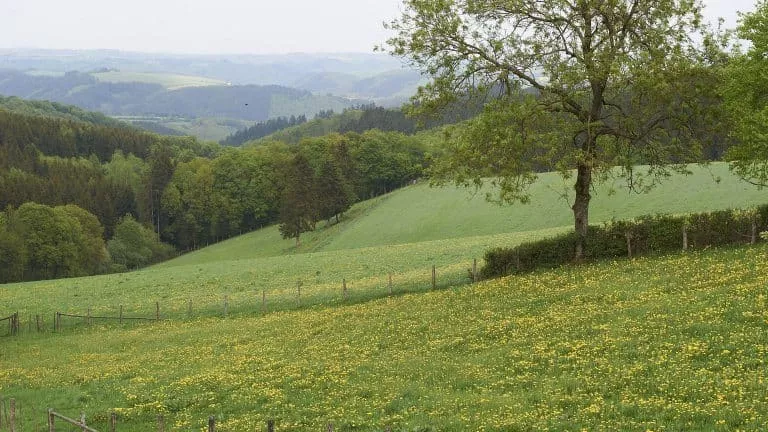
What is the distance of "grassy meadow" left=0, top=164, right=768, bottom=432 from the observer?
52.8 feet

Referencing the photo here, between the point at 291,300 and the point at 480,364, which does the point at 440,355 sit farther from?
the point at 291,300

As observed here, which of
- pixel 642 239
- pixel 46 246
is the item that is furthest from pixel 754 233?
pixel 46 246

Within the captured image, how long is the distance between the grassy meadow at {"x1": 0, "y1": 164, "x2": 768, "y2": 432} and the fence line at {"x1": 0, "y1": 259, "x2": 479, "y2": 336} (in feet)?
0.92

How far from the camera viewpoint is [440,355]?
2358cm

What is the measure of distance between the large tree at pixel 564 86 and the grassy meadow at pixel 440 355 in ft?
21.1

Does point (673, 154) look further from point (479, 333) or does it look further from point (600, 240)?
point (479, 333)

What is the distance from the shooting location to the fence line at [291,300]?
40281mm

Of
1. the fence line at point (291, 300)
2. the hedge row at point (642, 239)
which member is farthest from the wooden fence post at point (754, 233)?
the fence line at point (291, 300)

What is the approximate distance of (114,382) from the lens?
26594 millimetres

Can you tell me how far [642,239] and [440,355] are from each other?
16070mm

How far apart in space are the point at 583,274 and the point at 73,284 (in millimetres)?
55414

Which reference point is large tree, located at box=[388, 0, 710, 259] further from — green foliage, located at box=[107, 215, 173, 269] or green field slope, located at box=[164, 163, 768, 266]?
green foliage, located at box=[107, 215, 173, 269]

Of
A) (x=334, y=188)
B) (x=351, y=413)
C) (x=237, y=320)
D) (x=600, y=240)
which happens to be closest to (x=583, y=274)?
(x=600, y=240)

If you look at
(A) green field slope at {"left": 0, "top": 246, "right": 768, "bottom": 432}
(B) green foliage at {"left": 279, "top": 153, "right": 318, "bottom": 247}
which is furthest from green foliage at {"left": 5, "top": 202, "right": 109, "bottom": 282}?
(A) green field slope at {"left": 0, "top": 246, "right": 768, "bottom": 432}
